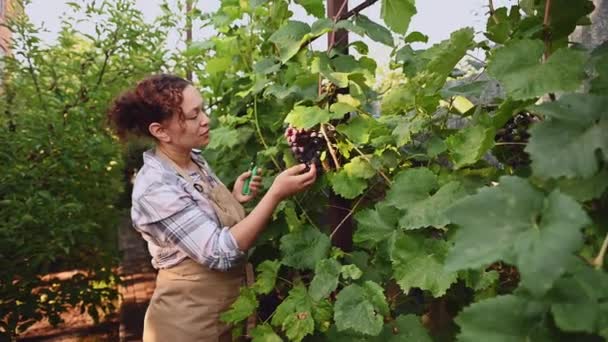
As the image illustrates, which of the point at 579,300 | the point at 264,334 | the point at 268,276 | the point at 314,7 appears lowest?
the point at 264,334

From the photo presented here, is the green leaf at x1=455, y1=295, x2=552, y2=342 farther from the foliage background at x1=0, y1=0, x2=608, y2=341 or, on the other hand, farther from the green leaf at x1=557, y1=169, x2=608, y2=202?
the green leaf at x1=557, y1=169, x2=608, y2=202

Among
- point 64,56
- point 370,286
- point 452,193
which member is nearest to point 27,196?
point 64,56

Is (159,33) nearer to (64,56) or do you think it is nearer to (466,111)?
(64,56)

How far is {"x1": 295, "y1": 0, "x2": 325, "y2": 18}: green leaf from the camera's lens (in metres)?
1.54

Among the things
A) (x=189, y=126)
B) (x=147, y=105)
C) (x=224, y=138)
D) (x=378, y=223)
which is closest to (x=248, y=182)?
(x=224, y=138)

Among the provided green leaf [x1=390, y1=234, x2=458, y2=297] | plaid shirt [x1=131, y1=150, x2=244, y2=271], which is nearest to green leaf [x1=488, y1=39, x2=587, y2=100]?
green leaf [x1=390, y1=234, x2=458, y2=297]

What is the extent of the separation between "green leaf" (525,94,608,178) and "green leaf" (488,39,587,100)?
10 cm

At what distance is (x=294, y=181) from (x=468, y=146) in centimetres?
49

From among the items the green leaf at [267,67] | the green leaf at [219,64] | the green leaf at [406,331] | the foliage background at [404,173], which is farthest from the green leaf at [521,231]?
the green leaf at [219,64]

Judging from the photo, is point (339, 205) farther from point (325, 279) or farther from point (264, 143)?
point (264, 143)

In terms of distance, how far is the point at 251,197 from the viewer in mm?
1847

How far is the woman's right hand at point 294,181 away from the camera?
1380 millimetres

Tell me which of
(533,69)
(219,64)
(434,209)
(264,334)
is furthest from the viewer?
(219,64)

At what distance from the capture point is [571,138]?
2.06 ft
